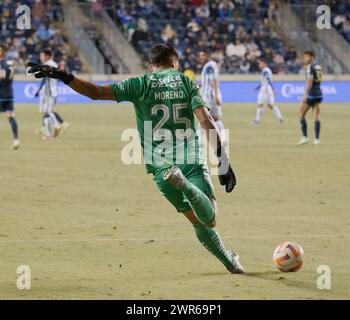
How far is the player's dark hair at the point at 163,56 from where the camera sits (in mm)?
8648

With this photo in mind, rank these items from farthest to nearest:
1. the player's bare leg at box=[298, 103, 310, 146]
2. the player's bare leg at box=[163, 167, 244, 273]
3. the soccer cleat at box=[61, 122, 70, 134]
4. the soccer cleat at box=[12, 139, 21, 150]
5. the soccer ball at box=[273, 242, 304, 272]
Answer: the soccer cleat at box=[61, 122, 70, 134] < the player's bare leg at box=[298, 103, 310, 146] < the soccer cleat at box=[12, 139, 21, 150] < the soccer ball at box=[273, 242, 304, 272] < the player's bare leg at box=[163, 167, 244, 273]

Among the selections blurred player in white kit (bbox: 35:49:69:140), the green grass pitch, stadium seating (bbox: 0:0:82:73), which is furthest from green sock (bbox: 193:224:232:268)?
stadium seating (bbox: 0:0:82:73)

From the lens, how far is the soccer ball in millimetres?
9078

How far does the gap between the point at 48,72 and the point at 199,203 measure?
1.74m

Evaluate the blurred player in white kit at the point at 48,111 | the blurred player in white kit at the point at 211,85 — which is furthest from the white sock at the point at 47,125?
the blurred player in white kit at the point at 211,85

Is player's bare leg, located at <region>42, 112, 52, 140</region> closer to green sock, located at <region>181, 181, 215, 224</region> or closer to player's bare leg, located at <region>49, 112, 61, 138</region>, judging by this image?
player's bare leg, located at <region>49, 112, 61, 138</region>

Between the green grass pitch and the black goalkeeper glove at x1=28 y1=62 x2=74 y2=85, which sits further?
the green grass pitch

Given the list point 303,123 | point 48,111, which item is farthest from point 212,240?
point 48,111

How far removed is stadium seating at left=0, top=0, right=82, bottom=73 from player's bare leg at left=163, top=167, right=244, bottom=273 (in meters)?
34.6

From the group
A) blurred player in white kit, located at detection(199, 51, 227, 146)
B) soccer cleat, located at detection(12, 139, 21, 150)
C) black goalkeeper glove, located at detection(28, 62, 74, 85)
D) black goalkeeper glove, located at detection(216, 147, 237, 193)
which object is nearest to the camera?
black goalkeeper glove, located at detection(28, 62, 74, 85)

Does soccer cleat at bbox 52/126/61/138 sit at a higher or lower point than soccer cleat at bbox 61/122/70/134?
lower

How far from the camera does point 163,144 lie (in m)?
8.77
